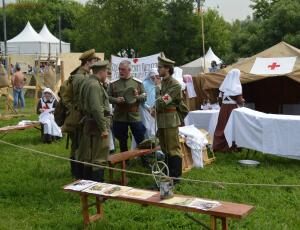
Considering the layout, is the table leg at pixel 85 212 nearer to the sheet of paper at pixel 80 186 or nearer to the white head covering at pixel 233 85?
the sheet of paper at pixel 80 186

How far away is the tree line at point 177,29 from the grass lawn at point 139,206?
14295 mm

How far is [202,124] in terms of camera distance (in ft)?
34.0

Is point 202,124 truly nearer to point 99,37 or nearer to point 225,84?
Result: point 225,84

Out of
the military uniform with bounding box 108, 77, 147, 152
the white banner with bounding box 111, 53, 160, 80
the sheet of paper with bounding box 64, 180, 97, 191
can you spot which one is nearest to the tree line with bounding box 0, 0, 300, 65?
the white banner with bounding box 111, 53, 160, 80

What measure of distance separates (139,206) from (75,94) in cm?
181

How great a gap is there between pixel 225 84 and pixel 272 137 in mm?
1633

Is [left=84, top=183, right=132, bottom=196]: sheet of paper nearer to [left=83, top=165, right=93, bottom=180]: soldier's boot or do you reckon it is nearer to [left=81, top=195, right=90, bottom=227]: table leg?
[left=81, top=195, right=90, bottom=227]: table leg

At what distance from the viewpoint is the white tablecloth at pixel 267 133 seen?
7844mm

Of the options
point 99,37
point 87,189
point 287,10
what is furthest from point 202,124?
point 99,37

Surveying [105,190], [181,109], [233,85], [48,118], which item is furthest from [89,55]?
[48,118]

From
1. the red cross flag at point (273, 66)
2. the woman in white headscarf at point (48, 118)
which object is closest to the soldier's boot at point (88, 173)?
the woman in white headscarf at point (48, 118)

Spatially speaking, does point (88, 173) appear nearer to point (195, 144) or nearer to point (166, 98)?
point (166, 98)

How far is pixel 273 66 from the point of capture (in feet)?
35.4

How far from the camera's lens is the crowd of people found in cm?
596
